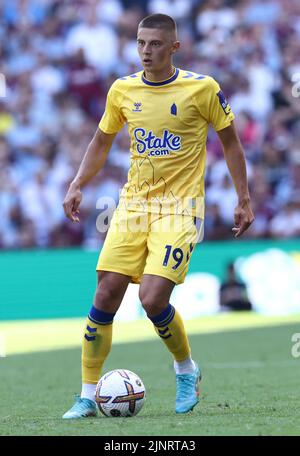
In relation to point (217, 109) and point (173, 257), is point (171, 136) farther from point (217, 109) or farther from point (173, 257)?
point (173, 257)

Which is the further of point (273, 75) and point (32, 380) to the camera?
point (273, 75)

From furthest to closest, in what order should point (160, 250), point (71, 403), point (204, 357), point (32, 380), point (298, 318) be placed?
point (298, 318)
point (204, 357)
point (32, 380)
point (71, 403)
point (160, 250)

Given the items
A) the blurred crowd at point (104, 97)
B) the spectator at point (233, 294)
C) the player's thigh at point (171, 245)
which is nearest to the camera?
the player's thigh at point (171, 245)

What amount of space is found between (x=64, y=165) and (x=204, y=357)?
7.66 meters

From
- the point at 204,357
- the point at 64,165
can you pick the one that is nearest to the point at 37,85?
the point at 64,165

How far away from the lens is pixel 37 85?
19.9 m

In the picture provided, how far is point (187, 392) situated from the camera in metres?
6.89

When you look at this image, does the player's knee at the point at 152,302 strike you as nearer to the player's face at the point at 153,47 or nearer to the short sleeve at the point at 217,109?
the short sleeve at the point at 217,109

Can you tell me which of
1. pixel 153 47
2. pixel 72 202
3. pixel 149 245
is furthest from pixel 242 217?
pixel 153 47

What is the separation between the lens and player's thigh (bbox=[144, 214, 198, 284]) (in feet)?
22.0

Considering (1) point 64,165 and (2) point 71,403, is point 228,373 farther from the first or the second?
(1) point 64,165

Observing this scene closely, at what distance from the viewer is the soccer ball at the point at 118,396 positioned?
261 inches

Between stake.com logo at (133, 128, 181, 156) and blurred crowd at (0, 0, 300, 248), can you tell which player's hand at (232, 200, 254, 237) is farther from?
blurred crowd at (0, 0, 300, 248)

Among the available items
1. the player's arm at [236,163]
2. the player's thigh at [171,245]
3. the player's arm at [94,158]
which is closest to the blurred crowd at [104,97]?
the player's arm at [94,158]
